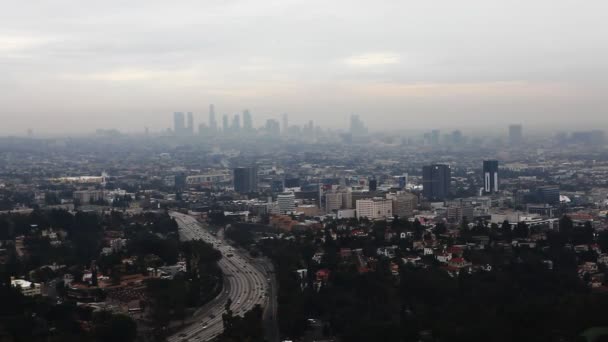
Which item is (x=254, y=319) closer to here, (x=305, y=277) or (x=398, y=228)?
(x=305, y=277)

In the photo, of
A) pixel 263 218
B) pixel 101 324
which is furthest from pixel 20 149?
pixel 101 324

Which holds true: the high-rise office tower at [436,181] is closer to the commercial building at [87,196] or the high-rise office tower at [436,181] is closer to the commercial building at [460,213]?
the commercial building at [460,213]

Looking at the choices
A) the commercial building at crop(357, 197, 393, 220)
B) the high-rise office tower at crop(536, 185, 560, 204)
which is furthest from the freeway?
the high-rise office tower at crop(536, 185, 560, 204)

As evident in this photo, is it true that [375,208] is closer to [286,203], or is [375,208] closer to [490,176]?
[286,203]

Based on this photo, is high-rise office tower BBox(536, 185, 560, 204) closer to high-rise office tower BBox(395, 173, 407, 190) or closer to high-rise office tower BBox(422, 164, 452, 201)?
high-rise office tower BBox(422, 164, 452, 201)

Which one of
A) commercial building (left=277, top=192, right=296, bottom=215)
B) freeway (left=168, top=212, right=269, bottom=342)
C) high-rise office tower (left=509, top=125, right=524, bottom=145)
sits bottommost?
freeway (left=168, top=212, right=269, bottom=342)

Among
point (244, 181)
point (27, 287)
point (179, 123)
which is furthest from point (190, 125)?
point (27, 287)

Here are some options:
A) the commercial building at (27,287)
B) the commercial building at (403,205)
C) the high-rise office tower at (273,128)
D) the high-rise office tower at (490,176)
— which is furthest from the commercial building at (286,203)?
the high-rise office tower at (273,128)
